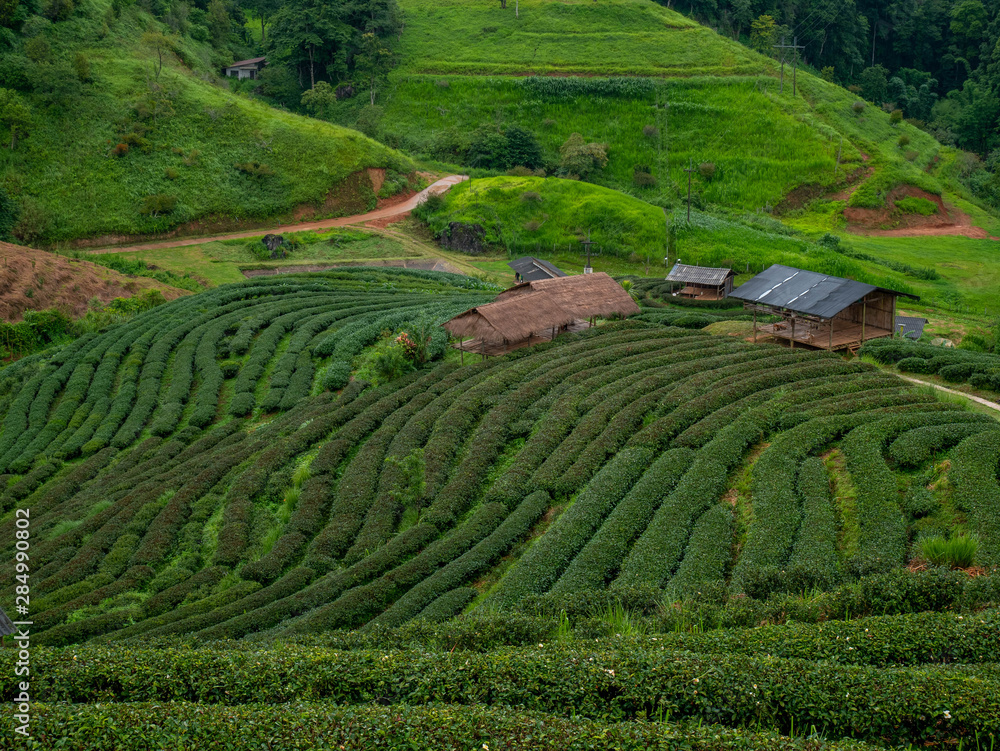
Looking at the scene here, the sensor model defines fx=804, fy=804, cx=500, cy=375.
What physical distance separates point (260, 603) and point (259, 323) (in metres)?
28.2

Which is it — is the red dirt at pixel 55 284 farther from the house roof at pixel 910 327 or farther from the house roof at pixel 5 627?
the house roof at pixel 910 327

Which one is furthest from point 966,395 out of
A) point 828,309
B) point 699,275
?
point 699,275

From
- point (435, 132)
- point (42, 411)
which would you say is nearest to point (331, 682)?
point (42, 411)

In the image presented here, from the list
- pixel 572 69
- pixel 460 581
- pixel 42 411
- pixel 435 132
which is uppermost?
pixel 572 69

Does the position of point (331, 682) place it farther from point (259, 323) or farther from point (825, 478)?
point (259, 323)

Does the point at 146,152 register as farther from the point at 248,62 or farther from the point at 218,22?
the point at 218,22

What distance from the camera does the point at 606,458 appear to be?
27422mm

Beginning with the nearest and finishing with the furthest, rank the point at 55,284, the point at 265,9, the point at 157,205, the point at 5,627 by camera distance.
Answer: the point at 5,627 → the point at 55,284 → the point at 157,205 → the point at 265,9

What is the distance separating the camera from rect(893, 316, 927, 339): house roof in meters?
43.1

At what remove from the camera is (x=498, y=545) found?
23.0 meters

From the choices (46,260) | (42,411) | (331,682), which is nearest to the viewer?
(331,682)

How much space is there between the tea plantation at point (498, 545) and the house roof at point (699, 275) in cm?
898

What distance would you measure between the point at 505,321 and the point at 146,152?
52450 millimetres

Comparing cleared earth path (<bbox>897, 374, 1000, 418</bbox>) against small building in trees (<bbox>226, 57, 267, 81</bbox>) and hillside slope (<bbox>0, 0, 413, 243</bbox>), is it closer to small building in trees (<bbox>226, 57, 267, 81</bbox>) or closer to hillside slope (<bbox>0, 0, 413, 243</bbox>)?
hillside slope (<bbox>0, 0, 413, 243</bbox>)
